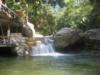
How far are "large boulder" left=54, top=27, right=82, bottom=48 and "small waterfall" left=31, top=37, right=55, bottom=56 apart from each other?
0.61 m

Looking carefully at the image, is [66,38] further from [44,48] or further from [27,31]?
[27,31]

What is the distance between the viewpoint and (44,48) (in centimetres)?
3028

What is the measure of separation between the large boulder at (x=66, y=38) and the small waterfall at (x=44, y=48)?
61 centimetres

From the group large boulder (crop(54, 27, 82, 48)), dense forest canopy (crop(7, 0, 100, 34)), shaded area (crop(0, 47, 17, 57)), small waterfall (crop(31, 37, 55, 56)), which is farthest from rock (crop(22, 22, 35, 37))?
shaded area (crop(0, 47, 17, 57))

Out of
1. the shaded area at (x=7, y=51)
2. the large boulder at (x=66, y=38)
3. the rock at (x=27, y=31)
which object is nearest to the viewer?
the shaded area at (x=7, y=51)

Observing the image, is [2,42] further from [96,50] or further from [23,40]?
[96,50]

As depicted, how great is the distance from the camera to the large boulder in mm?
31031

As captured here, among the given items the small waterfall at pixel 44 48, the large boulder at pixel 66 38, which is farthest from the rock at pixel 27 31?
the large boulder at pixel 66 38

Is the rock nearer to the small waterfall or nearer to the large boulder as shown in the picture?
the small waterfall

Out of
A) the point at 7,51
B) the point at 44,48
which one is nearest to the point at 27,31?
the point at 44,48

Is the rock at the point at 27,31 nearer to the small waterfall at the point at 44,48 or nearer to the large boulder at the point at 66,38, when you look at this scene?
the small waterfall at the point at 44,48

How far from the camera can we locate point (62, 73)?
1731cm

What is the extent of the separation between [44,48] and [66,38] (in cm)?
251

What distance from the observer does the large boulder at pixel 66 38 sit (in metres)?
31.0
